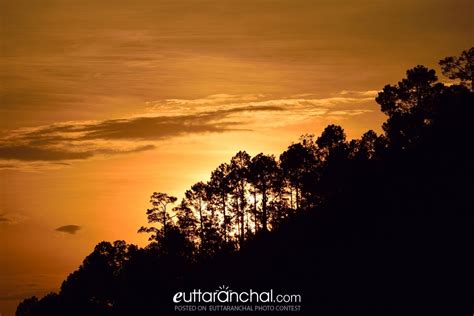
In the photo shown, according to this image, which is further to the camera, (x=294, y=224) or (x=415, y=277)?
(x=294, y=224)

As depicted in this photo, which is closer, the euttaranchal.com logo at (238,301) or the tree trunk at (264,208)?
the euttaranchal.com logo at (238,301)

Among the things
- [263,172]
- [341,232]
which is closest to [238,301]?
[341,232]

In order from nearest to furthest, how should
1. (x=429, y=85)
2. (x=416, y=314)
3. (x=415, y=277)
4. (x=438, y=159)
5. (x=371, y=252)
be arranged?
(x=416, y=314) → (x=415, y=277) → (x=371, y=252) → (x=438, y=159) → (x=429, y=85)

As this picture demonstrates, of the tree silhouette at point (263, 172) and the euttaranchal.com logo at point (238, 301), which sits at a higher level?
the tree silhouette at point (263, 172)

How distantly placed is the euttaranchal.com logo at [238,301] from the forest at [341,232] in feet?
5.85

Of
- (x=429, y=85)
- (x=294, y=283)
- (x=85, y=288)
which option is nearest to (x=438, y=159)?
(x=429, y=85)

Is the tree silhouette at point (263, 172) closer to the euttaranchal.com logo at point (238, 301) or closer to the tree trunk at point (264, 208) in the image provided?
the tree trunk at point (264, 208)

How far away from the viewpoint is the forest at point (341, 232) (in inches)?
2618

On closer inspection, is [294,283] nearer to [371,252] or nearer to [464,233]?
[371,252]

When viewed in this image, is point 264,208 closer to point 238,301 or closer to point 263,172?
point 263,172

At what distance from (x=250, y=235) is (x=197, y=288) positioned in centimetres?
3036

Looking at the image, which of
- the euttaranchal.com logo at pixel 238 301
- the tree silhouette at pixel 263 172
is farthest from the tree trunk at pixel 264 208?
the euttaranchal.com logo at pixel 238 301

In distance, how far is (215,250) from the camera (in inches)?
4380

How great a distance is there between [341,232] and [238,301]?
1713 centimetres
